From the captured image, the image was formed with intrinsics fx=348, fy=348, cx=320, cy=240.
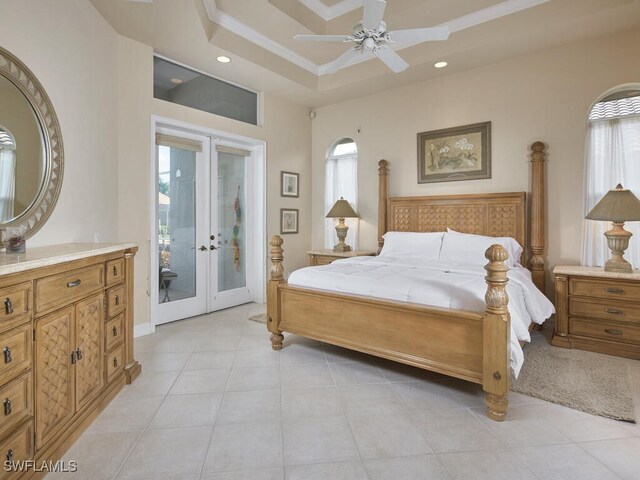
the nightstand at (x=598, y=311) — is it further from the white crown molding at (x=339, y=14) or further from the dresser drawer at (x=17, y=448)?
the dresser drawer at (x=17, y=448)

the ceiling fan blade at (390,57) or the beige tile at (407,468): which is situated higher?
the ceiling fan blade at (390,57)

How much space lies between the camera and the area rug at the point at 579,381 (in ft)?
7.34

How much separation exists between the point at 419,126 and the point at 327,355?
3278 mm

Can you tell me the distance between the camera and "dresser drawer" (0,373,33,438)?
1.42 metres

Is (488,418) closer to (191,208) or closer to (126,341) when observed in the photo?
(126,341)

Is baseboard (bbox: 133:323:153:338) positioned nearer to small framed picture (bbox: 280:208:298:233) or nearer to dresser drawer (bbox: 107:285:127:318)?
dresser drawer (bbox: 107:285:127:318)

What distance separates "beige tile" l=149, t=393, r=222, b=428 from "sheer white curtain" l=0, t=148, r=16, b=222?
1.49m

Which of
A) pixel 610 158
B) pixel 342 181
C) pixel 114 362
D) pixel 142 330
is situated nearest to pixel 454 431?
pixel 114 362

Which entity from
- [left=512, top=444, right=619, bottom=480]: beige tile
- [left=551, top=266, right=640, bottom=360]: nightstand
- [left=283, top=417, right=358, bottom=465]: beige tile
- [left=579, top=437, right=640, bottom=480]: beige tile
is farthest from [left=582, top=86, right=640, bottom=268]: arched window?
[left=283, top=417, right=358, bottom=465]: beige tile

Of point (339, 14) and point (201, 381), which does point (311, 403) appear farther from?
point (339, 14)

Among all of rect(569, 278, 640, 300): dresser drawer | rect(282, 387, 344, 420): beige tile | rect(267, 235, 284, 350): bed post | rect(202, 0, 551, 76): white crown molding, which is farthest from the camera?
rect(202, 0, 551, 76): white crown molding

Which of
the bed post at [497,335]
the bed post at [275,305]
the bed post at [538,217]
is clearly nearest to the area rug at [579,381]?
the bed post at [497,335]

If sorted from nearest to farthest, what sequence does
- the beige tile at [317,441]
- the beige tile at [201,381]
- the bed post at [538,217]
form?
the beige tile at [317,441] → the beige tile at [201,381] → the bed post at [538,217]

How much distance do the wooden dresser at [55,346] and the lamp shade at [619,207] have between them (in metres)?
4.00
